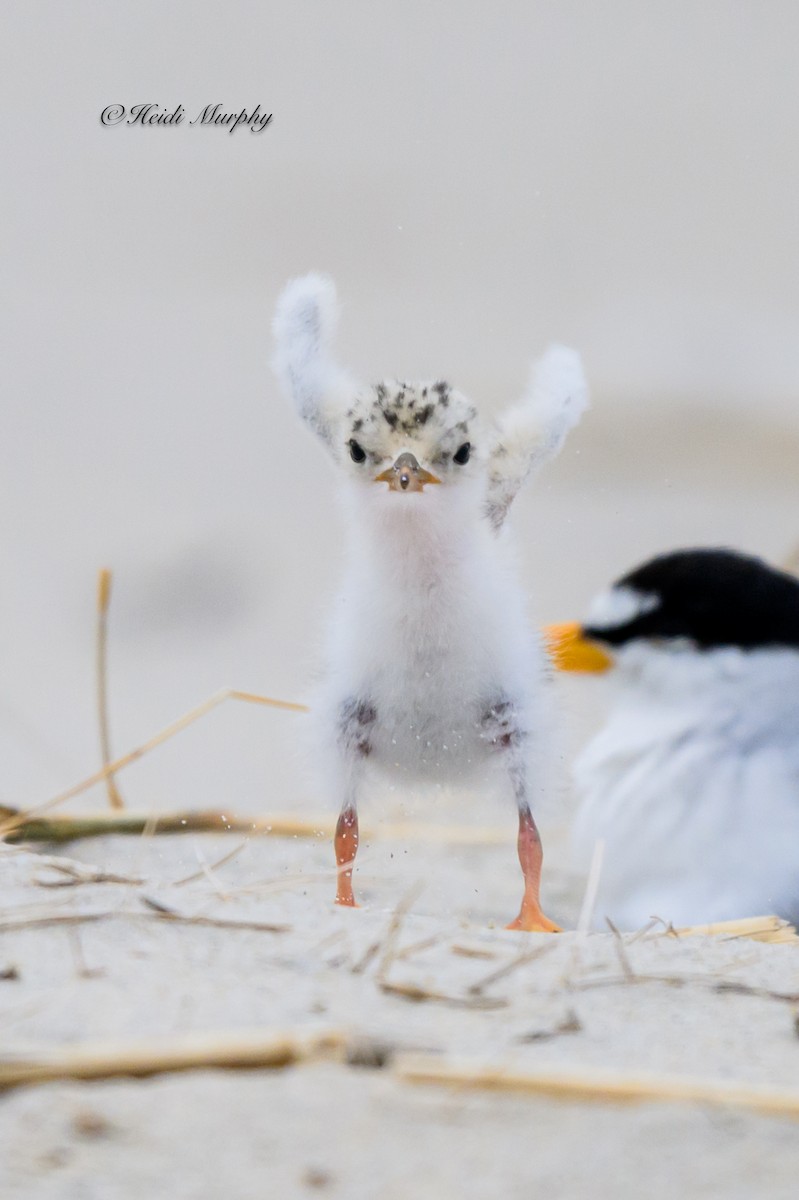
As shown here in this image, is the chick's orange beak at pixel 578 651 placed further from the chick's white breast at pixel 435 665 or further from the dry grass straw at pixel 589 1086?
the dry grass straw at pixel 589 1086

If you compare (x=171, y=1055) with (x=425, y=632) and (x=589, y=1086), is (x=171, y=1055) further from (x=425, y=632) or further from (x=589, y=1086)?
(x=425, y=632)

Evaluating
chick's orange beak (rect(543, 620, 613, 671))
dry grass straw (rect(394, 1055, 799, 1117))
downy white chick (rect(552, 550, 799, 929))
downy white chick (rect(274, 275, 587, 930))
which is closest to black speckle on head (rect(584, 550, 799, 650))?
downy white chick (rect(552, 550, 799, 929))

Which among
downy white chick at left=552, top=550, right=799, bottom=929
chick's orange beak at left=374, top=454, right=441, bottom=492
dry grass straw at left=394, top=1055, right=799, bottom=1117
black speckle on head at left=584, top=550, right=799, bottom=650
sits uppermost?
chick's orange beak at left=374, top=454, right=441, bottom=492

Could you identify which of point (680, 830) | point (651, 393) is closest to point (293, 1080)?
point (680, 830)

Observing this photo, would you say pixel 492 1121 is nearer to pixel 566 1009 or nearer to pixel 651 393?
pixel 566 1009

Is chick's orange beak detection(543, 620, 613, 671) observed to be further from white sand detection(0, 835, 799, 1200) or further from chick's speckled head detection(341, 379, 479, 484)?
white sand detection(0, 835, 799, 1200)

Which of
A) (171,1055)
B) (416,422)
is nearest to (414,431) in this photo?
(416,422)

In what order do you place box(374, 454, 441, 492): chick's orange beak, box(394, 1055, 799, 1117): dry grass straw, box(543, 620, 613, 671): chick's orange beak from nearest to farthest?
1. box(394, 1055, 799, 1117): dry grass straw
2. box(374, 454, 441, 492): chick's orange beak
3. box(543, 620, 613, 671): chick's orange beak
